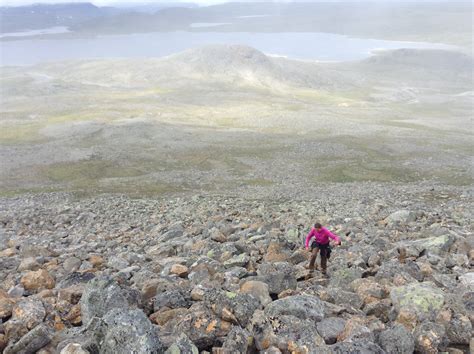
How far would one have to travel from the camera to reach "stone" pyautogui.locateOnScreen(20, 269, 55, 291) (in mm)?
12742

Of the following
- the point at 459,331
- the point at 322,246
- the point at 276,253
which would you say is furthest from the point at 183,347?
the point at 276,253

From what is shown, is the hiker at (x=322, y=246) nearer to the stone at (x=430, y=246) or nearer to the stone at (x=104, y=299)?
the stone at (x=430, y=246)

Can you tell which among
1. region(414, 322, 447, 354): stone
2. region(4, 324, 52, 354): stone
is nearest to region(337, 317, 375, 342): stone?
region(414, 322, 447, 354): stone

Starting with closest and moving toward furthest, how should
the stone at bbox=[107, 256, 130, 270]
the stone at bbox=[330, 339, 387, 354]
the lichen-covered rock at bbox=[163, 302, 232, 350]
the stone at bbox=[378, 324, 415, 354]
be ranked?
the stone at bbox=[330, 339, 387, 354]
the stone at bbox=[378, 324, 415, 354]
the lichen-covered rock at bbox=[163, 302, 232, 350]
the stone at bbox=[107, 256, 130, 270]

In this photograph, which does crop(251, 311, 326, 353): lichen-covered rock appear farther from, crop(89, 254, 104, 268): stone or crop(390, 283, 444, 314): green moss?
crop(89, 254, 104, 268): stone

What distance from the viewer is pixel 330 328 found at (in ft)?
29.5

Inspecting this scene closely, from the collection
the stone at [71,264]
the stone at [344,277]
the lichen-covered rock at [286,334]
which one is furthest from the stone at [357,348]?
the stone at [71,264]

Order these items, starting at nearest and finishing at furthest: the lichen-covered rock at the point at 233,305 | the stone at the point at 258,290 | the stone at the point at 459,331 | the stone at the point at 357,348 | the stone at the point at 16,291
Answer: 1. the stone at the point at 357,348
2. the stone at the point at 459,331
3. the lichen-covered rock at the point at 233,305
4. the stone at the point at 258,290
5. the stone at the point at 16,291

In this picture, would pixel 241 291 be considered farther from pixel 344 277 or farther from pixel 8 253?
pixel 8 253

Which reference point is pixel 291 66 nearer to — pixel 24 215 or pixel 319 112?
pixel 319 112

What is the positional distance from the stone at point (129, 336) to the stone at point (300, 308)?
2692 mm

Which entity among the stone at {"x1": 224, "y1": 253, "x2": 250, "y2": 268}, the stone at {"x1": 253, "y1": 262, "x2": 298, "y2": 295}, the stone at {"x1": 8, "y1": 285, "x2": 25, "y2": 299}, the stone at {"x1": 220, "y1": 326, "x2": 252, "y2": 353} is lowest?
the stone at {"x1": 224, "y1": 253, "x2": 250, "y2": 268}

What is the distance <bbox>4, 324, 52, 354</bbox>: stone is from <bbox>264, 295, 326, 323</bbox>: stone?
14.9 ft

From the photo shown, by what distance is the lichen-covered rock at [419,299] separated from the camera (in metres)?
9.84
